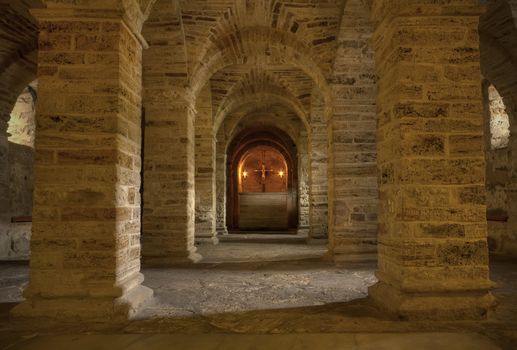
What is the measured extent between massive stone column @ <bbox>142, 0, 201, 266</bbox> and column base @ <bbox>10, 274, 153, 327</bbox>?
3.22 m

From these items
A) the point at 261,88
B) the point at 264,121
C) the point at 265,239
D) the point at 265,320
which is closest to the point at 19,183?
the point at 261,88

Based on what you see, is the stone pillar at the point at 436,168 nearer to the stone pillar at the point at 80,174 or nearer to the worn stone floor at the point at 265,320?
Result: the worn stone floor at the point at 265,320

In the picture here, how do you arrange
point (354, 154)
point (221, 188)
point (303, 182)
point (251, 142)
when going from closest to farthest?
point (354, 154), point (221, 188), point (303, 182), point (251, 142)

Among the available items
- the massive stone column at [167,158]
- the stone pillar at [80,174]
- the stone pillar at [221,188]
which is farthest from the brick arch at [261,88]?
the stone pillar at [80,174]

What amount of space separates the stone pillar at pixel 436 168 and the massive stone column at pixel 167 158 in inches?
158

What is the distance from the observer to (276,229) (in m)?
17.2

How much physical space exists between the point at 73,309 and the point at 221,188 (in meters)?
10.0

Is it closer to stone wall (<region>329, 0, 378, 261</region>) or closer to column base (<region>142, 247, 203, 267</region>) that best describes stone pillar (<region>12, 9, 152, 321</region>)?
column base (<region>142, 247, 203, 267</region>)

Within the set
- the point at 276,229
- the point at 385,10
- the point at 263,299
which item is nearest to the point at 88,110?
the point at 263,299

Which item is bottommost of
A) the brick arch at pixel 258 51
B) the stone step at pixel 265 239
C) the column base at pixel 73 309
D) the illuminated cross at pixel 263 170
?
the stone step at pixel 265 239

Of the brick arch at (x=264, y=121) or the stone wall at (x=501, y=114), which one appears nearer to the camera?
the stone wall at (x=501, y=114)

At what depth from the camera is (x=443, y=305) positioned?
3.22m

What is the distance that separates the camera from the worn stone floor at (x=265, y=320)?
2.76 metres

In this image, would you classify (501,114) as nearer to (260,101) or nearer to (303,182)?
(260,101)
